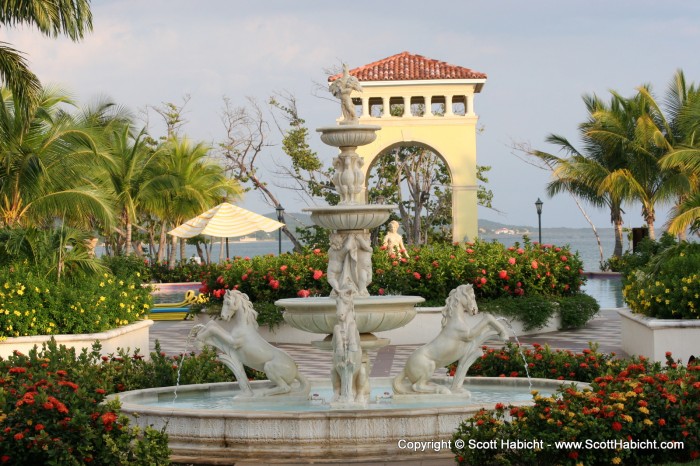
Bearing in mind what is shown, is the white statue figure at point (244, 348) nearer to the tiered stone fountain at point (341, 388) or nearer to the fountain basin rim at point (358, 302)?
the tiered stone fountain at point (341, 388)

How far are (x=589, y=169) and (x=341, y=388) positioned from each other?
1244 inches

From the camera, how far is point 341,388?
9.52 metres

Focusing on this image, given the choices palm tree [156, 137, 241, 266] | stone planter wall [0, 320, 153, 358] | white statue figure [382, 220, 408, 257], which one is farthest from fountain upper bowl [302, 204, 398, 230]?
palm tree [156, 137, 241, 266]

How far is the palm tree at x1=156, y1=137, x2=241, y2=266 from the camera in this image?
38.0 m

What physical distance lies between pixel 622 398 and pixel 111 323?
951cm

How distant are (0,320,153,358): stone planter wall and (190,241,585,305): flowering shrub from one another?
11.9 feet

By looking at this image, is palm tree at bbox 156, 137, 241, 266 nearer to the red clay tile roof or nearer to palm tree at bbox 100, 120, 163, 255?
palm tree at bbox 100, 120, 163, 255

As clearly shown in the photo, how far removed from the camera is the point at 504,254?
66.2 ft

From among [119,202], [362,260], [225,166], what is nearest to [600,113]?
[225,166]

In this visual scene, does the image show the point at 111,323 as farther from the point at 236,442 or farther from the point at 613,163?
the point at 613,163

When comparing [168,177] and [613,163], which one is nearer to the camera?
[168,177]

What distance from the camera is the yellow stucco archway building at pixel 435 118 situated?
37594 mm

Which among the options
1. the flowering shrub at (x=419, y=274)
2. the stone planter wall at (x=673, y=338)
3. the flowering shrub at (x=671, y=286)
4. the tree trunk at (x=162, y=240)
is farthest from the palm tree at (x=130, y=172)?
the stone planter wall at (x=673, y=338)

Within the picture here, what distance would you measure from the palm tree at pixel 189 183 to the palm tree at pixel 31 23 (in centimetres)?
1949
